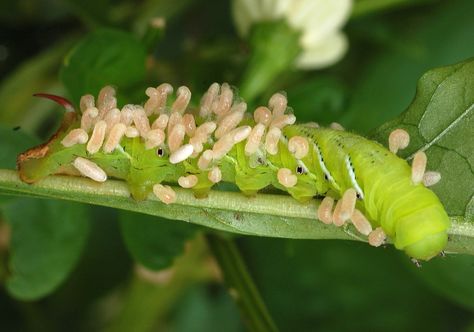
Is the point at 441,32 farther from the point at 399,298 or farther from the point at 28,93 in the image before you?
the point at 28,93

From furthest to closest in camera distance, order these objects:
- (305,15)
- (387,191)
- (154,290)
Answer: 1. (154,290)
2. (305,15)
3. (387,191)

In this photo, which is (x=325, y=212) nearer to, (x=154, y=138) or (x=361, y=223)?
(x=361, y=223)

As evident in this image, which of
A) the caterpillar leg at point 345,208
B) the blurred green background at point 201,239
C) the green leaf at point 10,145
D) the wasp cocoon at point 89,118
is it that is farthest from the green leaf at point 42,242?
the caterpillar leg at point 345,208

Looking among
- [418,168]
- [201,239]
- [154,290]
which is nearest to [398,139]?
[418,168]

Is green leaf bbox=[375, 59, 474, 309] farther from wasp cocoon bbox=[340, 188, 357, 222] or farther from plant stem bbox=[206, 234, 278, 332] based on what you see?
plant stem bbox=[206, 234, 278, 332]

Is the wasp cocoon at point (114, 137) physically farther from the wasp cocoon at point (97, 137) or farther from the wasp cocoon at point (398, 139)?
the wasp cocoon at point (398, 139)

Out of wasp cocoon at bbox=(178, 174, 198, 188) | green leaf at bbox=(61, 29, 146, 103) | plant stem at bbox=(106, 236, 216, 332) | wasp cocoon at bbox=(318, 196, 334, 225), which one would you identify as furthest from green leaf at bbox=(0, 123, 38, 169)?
plant stem at bbox=(106, 236, 216, 332)
